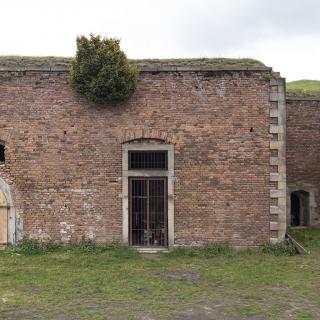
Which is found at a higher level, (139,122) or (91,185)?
(139,122)

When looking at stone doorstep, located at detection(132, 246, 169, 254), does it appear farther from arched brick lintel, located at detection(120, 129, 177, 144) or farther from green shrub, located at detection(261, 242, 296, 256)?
arched brick lintel, located at detection(120, 129, 177, 144)

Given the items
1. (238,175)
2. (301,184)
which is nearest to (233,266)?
(238,175)

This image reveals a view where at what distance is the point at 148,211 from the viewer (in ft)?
42.7

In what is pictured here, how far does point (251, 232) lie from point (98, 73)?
6047 mm

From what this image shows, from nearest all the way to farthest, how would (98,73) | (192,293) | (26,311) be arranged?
(26,311), (192,293), (98,73)

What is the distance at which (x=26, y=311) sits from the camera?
8.10m

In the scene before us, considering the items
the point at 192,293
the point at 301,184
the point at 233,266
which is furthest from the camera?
the point at 301,184

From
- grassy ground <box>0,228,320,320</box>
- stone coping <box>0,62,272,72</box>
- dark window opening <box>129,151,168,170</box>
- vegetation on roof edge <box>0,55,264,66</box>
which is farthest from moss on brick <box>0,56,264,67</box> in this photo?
grassy ground <box>0,228,320,320</box>

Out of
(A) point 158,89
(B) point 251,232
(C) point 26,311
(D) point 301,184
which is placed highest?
(A) point 158,89

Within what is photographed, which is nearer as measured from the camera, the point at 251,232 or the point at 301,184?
the point at 251,232

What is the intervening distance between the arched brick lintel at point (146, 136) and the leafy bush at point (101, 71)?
1002mm

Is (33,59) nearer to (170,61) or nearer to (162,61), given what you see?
(162,61)

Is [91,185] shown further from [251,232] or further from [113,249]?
[251,232]

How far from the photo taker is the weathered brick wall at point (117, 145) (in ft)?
41.9
